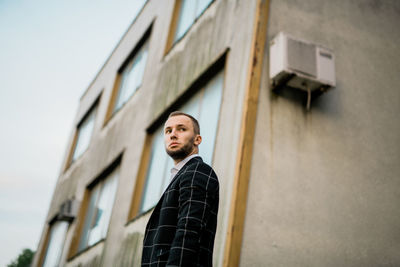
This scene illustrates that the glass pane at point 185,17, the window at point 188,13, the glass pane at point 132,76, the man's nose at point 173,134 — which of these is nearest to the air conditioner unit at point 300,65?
the man's nose at point 173,134

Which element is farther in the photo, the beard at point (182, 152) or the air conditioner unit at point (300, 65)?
the air conditioner unit at point (300, 65)

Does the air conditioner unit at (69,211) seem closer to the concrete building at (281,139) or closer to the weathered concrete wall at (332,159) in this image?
the concrete building at (281,139)

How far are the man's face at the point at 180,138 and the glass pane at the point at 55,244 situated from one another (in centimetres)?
935

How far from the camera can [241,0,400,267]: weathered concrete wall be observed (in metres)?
4.25

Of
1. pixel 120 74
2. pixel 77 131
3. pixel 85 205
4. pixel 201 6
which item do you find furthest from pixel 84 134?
pixel 201 6

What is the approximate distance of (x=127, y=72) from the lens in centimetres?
1175

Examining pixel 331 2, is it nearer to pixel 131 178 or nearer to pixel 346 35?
pixel 346 35

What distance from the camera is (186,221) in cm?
241

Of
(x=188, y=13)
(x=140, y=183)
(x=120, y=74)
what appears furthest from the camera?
(x=120, y=74)

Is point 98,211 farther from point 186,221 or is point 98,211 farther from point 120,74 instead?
point 186,221

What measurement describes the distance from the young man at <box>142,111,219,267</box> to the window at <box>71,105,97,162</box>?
11453mm

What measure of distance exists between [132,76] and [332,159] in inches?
288

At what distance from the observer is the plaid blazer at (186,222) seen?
2.35 metres

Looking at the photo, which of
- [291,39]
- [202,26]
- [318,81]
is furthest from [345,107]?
[202,26]
